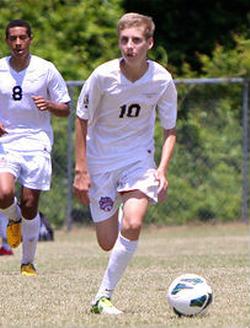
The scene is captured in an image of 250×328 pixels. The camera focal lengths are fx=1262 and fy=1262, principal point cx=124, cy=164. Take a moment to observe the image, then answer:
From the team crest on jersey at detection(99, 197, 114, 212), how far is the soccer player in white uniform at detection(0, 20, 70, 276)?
238 cm

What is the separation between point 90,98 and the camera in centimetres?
825

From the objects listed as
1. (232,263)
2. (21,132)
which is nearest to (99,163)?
(21,132)

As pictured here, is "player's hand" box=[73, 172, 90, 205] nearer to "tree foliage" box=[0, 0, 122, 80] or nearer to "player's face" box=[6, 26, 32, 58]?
"player's face" box=[6, 26, 32, 58]

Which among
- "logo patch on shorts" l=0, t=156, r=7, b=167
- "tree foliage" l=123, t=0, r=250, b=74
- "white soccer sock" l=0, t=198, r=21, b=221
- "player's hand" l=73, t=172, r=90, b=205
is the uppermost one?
"player's hand" l=73, t=172, r=90, b=205

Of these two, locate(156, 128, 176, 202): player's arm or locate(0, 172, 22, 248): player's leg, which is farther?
locate(0, 172, 22, 248): player's leg

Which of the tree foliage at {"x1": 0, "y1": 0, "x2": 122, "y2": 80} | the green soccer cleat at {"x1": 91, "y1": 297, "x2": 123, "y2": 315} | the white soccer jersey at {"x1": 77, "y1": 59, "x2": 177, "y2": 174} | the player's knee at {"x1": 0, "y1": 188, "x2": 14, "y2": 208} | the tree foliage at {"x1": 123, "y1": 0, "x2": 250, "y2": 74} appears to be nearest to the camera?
the green soccer cleat at {"x1": 91, "y1": 297, "x2": 123, "y2": 315}

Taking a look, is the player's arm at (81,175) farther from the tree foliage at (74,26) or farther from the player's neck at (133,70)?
the tree foliage at (74,26)

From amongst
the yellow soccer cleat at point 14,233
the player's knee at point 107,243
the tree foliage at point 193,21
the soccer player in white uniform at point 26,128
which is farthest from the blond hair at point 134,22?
the tree foliage at point 193,21

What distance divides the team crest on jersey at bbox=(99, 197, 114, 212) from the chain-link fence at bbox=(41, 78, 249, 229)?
30.2ft

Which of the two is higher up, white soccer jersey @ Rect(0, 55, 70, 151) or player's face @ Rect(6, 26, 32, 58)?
player's face @ Rect(6, 26, 32, 58)

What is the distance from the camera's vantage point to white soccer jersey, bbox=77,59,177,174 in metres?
8.23


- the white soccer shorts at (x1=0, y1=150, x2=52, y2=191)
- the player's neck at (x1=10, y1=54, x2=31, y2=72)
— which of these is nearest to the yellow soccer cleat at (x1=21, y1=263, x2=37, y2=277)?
the white soccer shorts at (x1=0, y1=150, x2=52, y2=191)

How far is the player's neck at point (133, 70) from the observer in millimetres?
8242

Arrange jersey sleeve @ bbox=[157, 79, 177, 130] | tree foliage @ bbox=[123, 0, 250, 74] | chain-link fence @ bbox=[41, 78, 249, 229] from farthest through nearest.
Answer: tree foliage @ bbox=[123, 0, 250, 74], chain-link fence @ bbox=[41, 78, 249, 229], jersey sleeve @ bbox=[157, 79, 177, 130]
